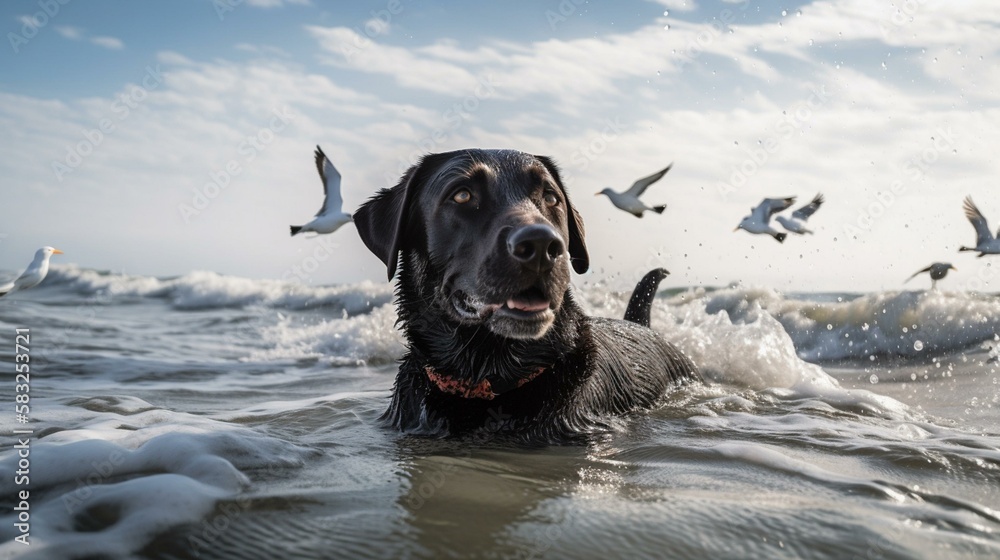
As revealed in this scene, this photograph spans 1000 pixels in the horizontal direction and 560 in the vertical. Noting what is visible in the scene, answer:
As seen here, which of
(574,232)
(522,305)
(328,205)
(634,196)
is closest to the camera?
(522,305)

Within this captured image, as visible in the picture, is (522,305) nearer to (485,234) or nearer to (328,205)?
(485,234)

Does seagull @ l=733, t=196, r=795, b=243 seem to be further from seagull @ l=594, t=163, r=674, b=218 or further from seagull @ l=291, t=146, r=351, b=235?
seagull @ l=291, t=146, r=351, b=235

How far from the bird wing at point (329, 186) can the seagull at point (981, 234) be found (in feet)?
38.1

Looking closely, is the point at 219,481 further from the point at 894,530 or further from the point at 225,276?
the point at 225,276

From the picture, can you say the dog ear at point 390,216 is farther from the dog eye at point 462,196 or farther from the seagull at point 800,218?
the seagull at point 800,218

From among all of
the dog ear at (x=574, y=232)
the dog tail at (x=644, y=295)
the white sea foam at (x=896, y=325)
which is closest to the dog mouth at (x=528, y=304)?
the dog ear at (x=574, y=232)

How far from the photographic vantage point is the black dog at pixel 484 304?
359cm

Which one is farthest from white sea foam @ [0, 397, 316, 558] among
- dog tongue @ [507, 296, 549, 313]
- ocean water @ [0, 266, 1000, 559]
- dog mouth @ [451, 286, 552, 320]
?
dog tongue @ [507, 296, 549, 313]

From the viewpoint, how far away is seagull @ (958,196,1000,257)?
14211 mm

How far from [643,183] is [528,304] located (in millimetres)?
9203

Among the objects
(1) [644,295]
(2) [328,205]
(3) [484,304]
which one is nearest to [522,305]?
(3) [484,304]

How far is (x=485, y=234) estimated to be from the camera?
12.1ft

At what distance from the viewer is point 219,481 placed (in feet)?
9.47

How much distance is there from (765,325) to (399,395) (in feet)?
17.4
